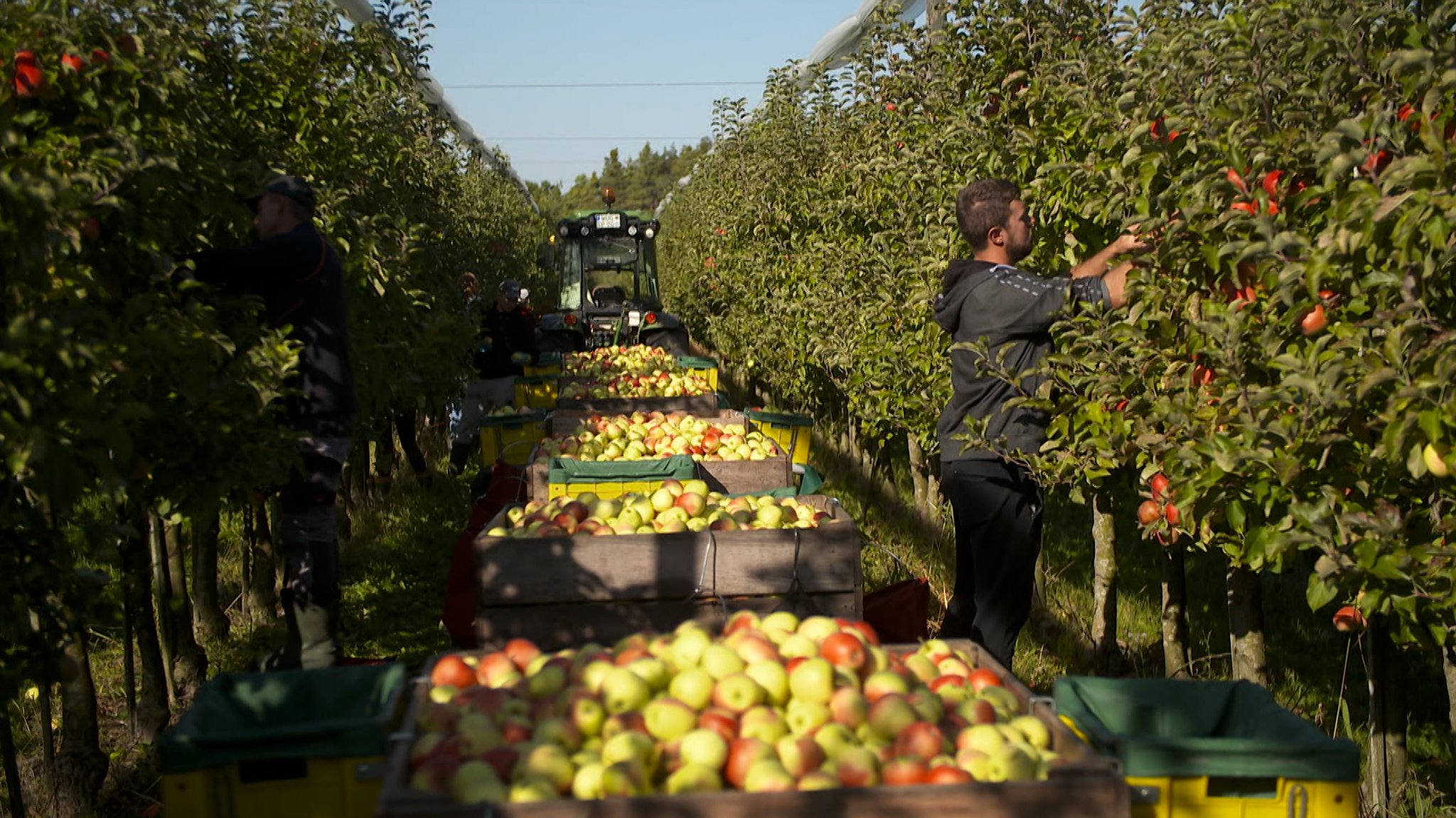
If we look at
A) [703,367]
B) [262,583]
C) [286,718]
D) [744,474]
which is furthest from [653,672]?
[703,367]

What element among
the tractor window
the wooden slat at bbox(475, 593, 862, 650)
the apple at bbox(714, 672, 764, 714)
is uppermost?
the tractor window

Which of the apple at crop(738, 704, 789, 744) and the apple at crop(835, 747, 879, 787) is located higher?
the apple at crop(738, 704, 789, 744)

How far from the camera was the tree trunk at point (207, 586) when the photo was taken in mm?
6270

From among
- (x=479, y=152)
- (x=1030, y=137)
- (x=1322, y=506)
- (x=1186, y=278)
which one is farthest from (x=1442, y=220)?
(x=479, y=152)

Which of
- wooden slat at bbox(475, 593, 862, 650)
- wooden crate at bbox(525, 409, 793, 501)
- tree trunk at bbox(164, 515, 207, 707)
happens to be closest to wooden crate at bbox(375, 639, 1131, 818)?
wooden slat at bbox(475, 593, 862, 650)

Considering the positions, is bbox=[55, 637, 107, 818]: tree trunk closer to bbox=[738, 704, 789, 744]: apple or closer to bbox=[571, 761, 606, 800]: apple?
bbox=[571, 761, 606, 800]: apple

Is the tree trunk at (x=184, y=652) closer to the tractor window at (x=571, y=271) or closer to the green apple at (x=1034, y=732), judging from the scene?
the green apple at (x=1034, y=732)

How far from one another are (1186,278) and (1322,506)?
2.98 ft

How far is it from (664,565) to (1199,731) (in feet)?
6.20

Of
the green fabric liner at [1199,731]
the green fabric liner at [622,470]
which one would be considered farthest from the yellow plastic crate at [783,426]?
the green fabric liner at [1199,731]

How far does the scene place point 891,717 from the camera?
8.27 ft

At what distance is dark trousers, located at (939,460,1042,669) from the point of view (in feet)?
14.7

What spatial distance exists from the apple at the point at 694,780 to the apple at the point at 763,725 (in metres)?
0.14

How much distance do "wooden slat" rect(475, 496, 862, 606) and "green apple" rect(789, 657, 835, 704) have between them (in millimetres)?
1685
